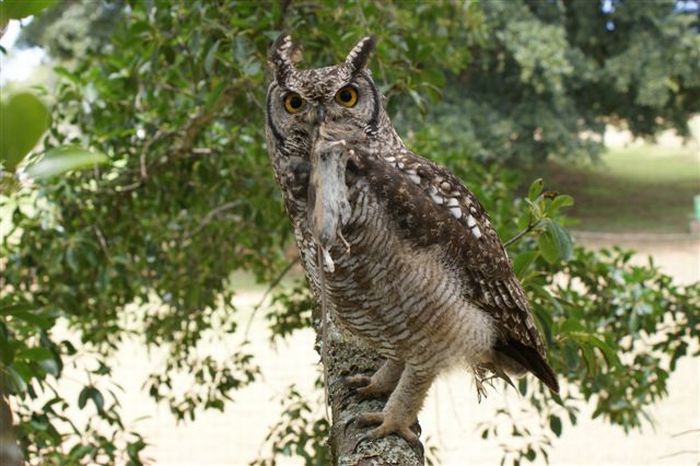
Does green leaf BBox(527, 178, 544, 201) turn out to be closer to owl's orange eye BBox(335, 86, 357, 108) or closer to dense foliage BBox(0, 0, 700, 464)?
dense foliage BBox(0, 0, 700, 464)

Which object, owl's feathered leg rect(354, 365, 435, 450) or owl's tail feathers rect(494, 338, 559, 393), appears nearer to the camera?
owl's feathered leg rect(354, 365, 435, 450)

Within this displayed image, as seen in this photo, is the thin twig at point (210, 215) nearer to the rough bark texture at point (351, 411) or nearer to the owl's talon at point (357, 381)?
the rough bark texture at point (351, 411)

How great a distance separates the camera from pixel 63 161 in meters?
0.46

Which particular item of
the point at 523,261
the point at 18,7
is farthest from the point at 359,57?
the point at 18,7

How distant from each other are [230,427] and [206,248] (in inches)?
148

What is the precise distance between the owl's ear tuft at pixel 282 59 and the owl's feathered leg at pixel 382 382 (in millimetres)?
757

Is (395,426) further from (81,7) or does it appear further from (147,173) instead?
(81,7)

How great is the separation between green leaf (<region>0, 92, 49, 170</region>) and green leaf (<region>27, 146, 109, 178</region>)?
0.06 meters

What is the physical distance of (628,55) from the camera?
39.8ft

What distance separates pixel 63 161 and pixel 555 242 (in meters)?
1.36

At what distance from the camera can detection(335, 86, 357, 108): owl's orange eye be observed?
1536 millimetres

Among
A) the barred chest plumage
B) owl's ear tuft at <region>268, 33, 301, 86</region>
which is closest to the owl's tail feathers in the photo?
the barred chest plumage

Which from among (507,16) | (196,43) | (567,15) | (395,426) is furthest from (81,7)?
(395,426)

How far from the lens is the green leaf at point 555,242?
5.42ft
